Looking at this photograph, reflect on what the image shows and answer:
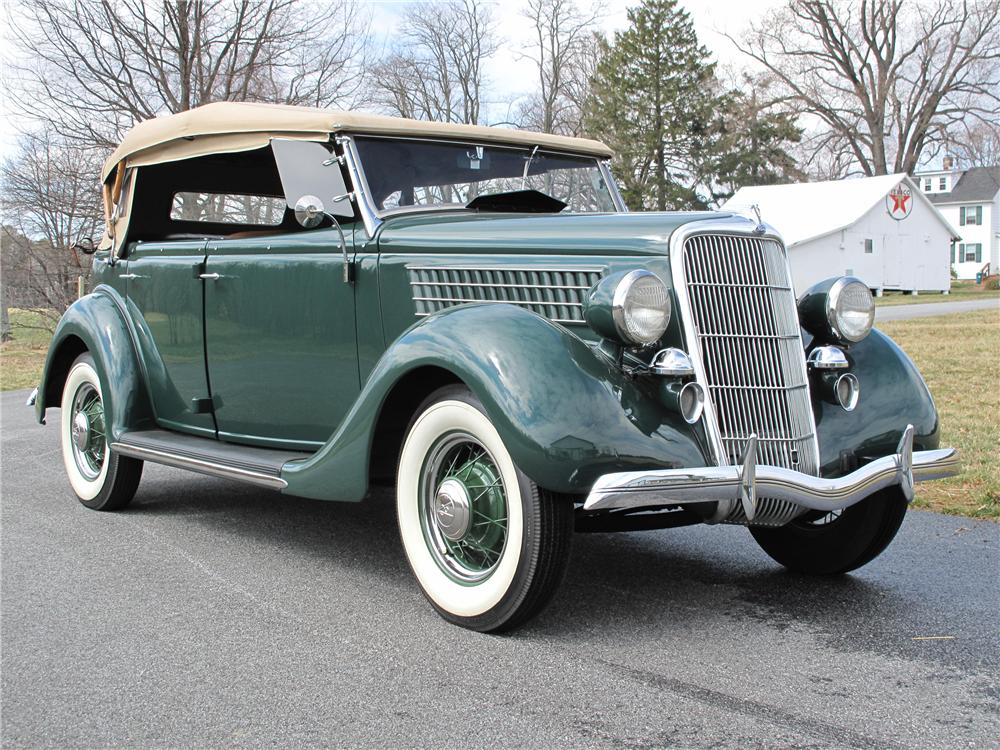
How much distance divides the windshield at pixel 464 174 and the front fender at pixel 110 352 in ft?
6.29

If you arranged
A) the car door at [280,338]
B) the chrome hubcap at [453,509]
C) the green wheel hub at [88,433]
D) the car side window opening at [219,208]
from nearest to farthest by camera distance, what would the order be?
the chrome hubcap at [453,509] < the car door at [280,338] < the green wheel hub at [88,433] < the car side window opening at [219,208]

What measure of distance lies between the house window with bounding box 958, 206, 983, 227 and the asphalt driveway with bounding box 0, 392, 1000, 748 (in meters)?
58.4

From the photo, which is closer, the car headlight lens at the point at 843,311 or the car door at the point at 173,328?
the car headlight lens at the point at 843,311

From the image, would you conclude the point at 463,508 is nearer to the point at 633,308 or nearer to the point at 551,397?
the point at 551,397

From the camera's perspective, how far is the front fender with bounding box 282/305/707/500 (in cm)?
312

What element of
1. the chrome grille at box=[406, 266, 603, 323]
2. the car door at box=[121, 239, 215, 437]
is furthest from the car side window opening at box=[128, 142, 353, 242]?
the chrome grille at box=[406, 266, 603, 323]

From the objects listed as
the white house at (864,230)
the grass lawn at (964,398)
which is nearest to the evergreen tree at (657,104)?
the white house at (864,230)


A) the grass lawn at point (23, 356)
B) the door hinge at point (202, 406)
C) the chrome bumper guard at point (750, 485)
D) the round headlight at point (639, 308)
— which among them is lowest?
the grass lawn at point (23, 356)

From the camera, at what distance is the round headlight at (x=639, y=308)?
10.8 feet

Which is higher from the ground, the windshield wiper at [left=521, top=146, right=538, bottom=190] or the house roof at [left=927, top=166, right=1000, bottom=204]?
the house roof at [left=927, top=166, right=1000, bottom=204]

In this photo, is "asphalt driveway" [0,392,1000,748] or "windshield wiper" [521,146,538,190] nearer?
"asphalt driveway" [0,392,1000,748]

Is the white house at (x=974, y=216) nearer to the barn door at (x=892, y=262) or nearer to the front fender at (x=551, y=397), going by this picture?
the barn door at (x=892, y=262)

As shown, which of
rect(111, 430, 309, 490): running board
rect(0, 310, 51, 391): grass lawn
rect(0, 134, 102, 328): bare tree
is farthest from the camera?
rect(0, 134, 102, 328): bare tree

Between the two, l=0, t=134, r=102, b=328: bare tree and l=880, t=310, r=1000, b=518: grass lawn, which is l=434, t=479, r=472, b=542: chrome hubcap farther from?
l=0, t=134, r=102, b=328: bare tree
